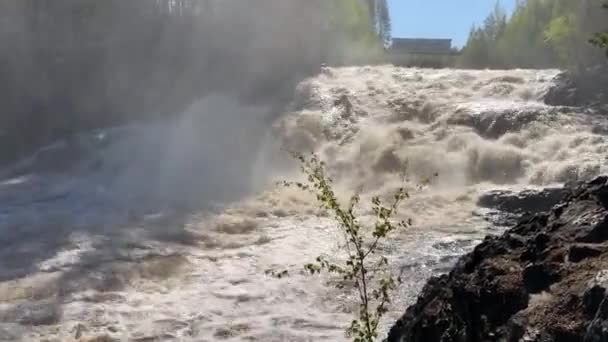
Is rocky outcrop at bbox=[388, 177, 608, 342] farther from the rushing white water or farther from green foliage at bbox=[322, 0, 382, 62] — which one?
green foliage at bbox=[322, 0, 382, 62]

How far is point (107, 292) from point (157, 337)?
1.94 metres

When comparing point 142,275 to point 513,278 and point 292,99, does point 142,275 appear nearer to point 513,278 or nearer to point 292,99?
point 513,278

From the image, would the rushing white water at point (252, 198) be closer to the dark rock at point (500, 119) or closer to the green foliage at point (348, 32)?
the dark rock at point (500, 119)

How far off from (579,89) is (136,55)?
17093mm

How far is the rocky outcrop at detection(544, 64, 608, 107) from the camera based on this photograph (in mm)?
20750

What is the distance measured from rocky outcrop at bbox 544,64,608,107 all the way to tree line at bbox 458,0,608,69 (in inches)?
81.5

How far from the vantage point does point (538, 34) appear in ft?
Result: 129

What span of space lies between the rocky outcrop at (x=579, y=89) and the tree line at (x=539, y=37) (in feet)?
6.79

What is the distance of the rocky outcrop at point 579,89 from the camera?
68.1 feet

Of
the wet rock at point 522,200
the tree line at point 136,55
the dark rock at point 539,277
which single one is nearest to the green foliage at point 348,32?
the tree line at point 136,55

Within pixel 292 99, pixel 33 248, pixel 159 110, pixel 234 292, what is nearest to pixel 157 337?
pixel 234 292

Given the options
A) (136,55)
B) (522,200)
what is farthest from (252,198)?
(136,55)

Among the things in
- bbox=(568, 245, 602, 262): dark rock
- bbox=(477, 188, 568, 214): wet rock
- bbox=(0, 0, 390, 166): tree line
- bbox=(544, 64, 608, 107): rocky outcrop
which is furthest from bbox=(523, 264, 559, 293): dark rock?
bbox=(0, 0, 390, 166): tree line

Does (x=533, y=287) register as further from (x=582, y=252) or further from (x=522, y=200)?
(x=522, y=200)
